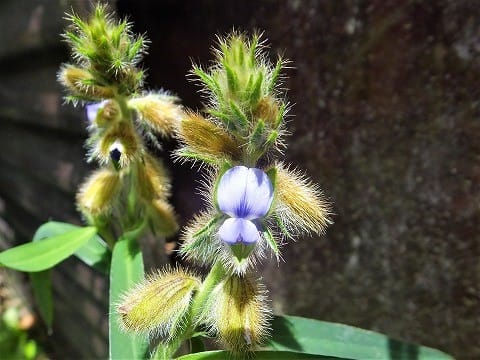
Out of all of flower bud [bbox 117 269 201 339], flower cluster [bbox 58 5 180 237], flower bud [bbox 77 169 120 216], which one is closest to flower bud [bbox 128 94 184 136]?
flower cluster [bbox 58 5 180 237]

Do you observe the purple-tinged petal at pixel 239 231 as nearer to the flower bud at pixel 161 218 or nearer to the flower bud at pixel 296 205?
the flower bud at pixel 296 205

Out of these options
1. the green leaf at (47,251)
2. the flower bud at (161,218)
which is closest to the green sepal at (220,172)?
the flower bud at (161,218)

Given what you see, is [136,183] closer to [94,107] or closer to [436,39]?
[94,107]

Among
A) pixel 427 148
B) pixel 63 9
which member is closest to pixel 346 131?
pixel 427 148

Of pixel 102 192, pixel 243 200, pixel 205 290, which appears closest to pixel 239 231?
pixel 243 200

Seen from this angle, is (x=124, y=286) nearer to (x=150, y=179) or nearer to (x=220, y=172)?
(x=150, y=179)
